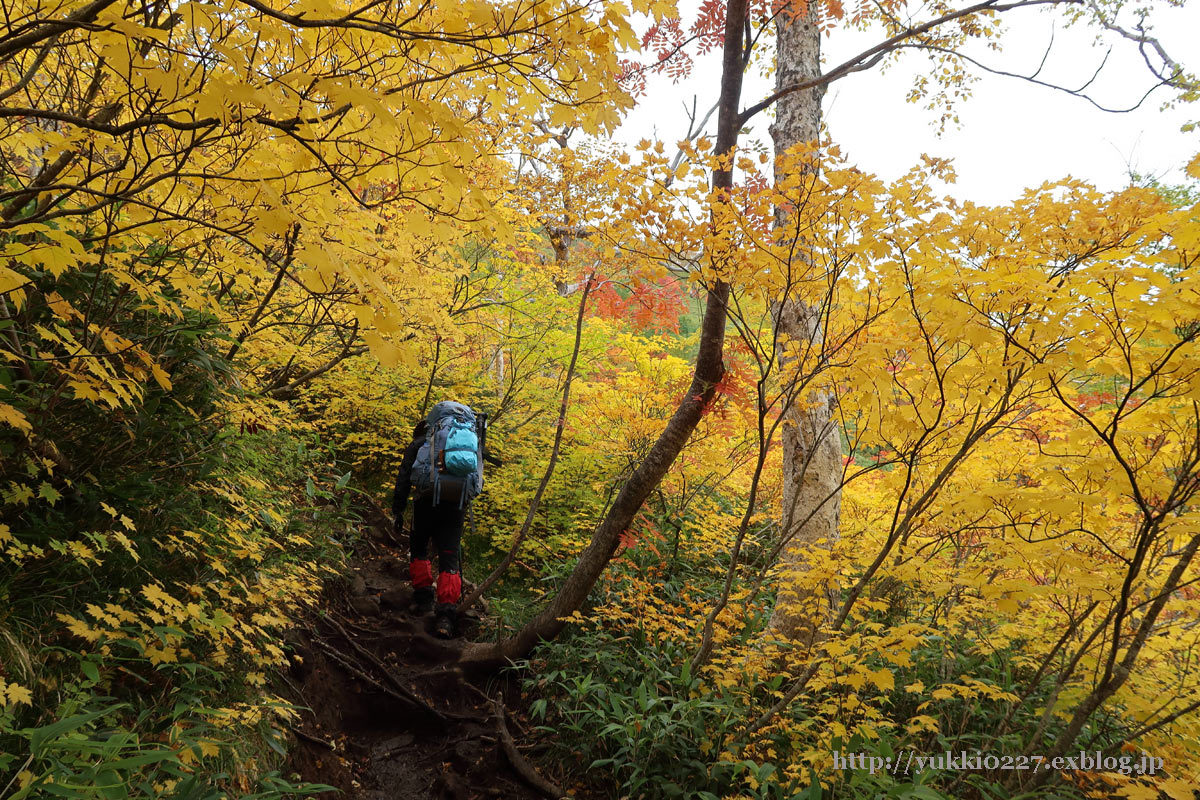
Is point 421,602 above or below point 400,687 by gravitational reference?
above

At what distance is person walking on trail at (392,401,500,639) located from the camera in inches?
172

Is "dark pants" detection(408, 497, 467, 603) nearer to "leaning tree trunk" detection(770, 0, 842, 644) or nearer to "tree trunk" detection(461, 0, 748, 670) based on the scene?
"tree trunk" detection(461, 0, 748, 670)

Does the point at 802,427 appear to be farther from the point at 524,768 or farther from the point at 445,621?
the point at 445,621

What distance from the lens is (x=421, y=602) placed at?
15.3 feet

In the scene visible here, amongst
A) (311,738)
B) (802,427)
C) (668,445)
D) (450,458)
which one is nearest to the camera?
(311,738)

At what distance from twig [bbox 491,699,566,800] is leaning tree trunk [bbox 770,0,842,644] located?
1.92 meters

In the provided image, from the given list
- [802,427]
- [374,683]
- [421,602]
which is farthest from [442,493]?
[802,427]

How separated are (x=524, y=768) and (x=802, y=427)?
307cm

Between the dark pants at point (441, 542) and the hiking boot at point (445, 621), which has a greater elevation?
the dark pants at point (441, 542)

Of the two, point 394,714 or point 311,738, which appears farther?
point 394,714

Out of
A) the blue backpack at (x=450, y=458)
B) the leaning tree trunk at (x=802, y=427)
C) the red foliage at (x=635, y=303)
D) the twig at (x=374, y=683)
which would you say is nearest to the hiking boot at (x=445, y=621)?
the twig at (x=374, y=683)

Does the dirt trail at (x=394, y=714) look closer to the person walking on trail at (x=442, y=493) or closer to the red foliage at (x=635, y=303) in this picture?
the person walking on trail at (x=442, y=493)

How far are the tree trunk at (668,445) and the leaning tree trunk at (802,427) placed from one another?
0.49 metres

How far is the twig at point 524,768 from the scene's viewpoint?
322cm
